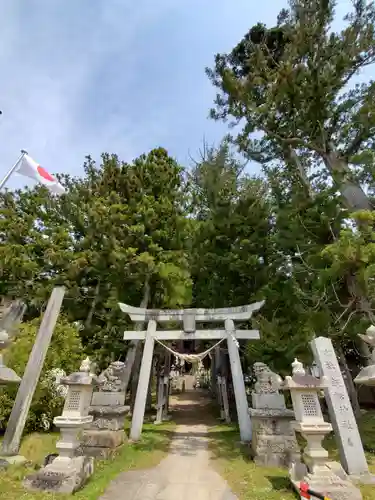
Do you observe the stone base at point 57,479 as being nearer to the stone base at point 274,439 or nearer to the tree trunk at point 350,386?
the stone base at point 274,439

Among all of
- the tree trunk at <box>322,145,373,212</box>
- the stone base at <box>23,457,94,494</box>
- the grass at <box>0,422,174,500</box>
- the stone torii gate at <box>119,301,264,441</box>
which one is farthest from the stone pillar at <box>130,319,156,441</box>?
the tree trunk at <box>322,145,373,212</box>

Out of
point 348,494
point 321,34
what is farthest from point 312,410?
point 321,34

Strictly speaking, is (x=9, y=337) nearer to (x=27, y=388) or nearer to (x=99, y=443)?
(x=27, y=388)

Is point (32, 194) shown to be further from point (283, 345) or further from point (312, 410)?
point (312, 410)

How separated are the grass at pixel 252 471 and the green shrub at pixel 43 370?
4922 millimetres

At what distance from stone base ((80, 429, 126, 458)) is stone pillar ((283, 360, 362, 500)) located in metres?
4.45

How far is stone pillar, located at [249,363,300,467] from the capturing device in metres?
6.73

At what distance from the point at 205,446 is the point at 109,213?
28.5ft

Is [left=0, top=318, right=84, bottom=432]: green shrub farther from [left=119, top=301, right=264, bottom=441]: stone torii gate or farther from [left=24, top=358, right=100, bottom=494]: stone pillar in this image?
[left=24, top=358, right=100, bottom=494]: stone pillar

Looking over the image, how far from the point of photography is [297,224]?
10016 mm

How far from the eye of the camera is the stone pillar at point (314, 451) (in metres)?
4.53

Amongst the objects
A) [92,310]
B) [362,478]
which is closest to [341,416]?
[362,478]

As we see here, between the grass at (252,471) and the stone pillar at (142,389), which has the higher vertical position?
the stone pillar at (142,389)

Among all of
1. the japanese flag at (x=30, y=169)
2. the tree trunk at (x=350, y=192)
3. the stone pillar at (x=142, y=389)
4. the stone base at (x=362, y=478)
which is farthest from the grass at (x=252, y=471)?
the japanese flag at (x=30, y=169)
